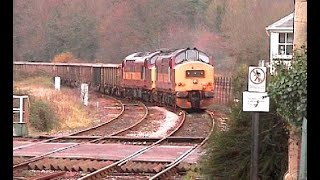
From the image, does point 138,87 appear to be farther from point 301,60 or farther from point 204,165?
point 301,60

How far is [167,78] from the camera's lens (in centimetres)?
2458

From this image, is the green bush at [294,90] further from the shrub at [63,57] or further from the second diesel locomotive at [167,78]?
the shrub at [63,57]

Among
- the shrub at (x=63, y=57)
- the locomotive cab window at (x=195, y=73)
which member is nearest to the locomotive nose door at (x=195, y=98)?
the locomotive cab window at (x=195, y=73)

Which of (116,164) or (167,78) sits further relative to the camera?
(167,78)

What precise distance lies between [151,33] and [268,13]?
16097 mm

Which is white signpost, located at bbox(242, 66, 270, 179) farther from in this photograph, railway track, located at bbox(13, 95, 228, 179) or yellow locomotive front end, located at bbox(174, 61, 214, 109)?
yellow locomotive front end, located at bbox(174, 61, 214, 109)

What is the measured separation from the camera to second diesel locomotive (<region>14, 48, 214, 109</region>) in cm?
2369

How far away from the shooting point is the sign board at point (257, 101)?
5523 millimetres

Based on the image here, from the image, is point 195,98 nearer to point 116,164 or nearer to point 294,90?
point 116,164

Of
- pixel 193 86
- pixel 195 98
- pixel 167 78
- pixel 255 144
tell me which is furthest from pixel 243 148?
pixel 167 78

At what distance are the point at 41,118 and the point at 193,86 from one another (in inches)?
258

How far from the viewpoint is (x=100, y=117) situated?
22359mm
